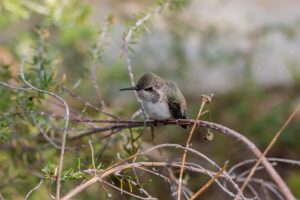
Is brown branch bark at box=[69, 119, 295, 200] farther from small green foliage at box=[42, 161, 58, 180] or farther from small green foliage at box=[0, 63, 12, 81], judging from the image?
small green foliage at box=[0, 63, 12, 81]

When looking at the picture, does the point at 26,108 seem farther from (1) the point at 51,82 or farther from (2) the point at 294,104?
(2) the point at 294,104

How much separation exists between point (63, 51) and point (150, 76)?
11.1 feet

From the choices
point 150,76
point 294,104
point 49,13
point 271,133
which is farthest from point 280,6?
point 150,76

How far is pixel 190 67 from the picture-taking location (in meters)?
7.14

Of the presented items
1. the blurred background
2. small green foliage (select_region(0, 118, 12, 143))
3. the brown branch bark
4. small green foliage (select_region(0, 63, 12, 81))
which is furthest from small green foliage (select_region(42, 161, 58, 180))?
the blurred background

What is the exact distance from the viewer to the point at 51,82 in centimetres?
302

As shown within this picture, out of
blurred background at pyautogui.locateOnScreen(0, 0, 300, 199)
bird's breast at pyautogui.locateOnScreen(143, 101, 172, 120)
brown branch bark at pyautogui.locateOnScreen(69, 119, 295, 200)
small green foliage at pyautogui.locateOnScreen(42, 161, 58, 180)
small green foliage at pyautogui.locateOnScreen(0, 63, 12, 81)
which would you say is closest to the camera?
brown branch bark at pyautogui.locateOnScreen(69, 119, 295, 200)

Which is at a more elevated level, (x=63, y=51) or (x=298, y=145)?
(x=63, y=51)

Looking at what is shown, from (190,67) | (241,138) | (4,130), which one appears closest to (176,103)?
(4,130)

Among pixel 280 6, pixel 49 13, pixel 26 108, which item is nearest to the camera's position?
pixel 26 108

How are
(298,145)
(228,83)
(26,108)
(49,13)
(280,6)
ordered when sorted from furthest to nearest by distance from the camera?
(280,6), (228,83), (298,145), (49,13), (26,108)

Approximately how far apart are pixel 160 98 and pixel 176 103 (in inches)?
3.9

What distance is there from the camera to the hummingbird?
3.02 meters

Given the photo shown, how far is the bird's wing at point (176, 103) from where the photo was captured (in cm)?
303
